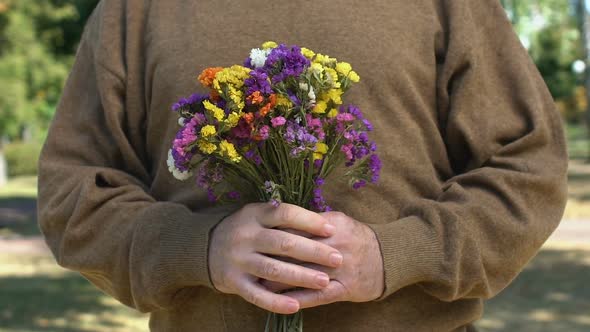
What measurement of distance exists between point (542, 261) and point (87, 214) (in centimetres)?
886

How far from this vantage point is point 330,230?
1719 mm

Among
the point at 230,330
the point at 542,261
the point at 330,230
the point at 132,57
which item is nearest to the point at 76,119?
the point at 132,57

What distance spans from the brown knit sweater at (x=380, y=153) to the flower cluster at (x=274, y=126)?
9.1 inches

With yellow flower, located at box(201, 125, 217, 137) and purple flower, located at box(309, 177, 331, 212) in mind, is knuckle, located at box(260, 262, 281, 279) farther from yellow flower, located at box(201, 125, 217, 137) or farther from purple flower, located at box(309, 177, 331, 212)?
yellow flower, located at box(201, 125, 217, 137)

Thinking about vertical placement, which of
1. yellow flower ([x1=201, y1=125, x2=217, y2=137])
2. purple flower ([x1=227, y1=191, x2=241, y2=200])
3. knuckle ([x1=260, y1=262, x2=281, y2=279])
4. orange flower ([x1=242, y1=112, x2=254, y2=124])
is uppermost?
orange flower ([x1=242, y1=112, x2=254, y2=124])

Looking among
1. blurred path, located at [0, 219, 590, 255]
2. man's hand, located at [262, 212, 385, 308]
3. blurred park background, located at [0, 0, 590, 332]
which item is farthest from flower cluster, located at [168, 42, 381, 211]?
blurred path, located at [0, 219, 590, 255]

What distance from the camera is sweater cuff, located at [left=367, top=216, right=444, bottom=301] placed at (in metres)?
1.80

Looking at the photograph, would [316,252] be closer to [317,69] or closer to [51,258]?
[317,69]

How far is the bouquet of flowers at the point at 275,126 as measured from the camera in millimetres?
1593

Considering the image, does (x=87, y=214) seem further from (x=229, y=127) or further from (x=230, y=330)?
(x=229, y=127)

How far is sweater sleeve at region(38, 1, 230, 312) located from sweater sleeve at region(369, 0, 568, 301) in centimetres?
48

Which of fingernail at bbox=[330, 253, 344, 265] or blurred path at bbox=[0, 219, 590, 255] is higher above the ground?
fingernail at bbox=[330, 253, 344, 265]

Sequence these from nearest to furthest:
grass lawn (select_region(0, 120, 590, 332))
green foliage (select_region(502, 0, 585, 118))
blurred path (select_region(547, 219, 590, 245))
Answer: grass lawn (select_region(0, 120, 590, 332))
blurred path (select_region(547, 219, 590, 245))
green foliage (select_region(502, 0, 585, 118))

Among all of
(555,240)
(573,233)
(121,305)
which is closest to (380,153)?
(121,305)
